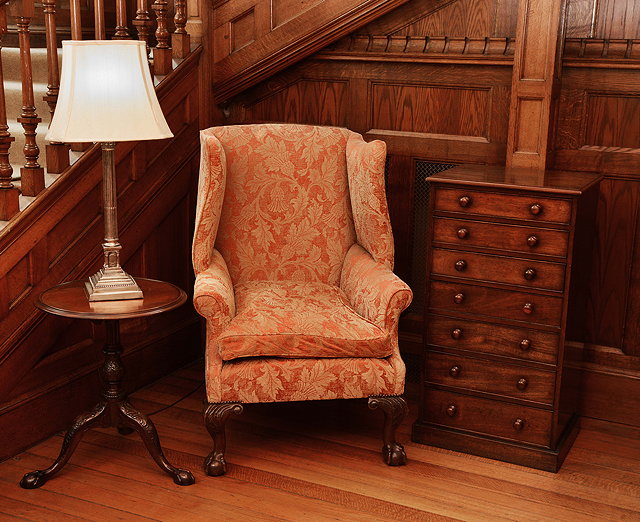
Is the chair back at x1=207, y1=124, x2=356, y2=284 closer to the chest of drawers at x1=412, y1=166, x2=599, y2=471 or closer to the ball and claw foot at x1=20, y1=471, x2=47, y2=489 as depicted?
the chest of drawers at x1=412, y1=166, x2=599, y2=471

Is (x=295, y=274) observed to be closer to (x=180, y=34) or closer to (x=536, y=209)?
(x=536, y=209)

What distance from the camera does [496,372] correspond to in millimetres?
3141

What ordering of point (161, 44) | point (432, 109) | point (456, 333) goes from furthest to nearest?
point (432, 109)
point (161, 44)
point (456, 333)

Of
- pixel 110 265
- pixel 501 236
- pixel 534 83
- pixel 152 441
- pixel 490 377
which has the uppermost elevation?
pixel 534 83

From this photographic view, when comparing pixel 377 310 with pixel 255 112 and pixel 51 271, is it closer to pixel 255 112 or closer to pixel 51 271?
pixel 51 271

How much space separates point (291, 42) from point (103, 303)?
5.15ft

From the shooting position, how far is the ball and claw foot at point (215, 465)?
2977mm

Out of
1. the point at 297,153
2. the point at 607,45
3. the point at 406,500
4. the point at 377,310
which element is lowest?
the point at 406,500

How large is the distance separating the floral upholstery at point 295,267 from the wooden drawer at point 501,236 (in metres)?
0.23

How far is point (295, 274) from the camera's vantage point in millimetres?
3486

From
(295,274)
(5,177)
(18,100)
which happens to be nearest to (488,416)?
(295,274)

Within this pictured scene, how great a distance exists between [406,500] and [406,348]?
117cm

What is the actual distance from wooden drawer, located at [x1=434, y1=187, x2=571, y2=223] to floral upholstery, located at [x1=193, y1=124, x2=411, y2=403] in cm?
25

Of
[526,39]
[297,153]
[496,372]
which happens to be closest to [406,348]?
[496,372]
